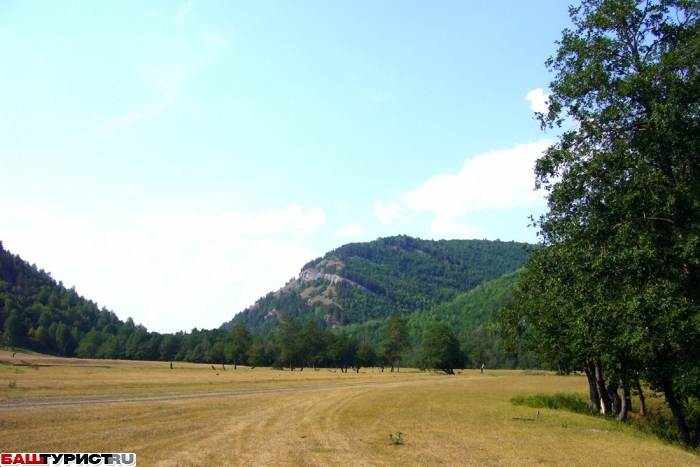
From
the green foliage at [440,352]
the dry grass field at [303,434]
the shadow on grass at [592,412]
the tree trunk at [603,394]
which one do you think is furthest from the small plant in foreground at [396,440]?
the green foliage at [440,352]

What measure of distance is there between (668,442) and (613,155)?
634 inches

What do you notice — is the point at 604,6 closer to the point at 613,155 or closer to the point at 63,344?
the point at 613,155

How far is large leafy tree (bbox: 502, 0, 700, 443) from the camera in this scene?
770 inches

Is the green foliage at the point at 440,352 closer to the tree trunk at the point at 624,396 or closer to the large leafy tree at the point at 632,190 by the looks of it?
the tree trunk at the point at 624,396

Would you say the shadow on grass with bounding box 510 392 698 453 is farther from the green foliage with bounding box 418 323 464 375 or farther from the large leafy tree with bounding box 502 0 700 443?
the green foliage with bounding box 418 323 464 375

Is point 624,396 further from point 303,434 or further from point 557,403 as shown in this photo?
point 303,434

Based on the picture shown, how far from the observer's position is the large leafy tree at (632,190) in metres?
19.6

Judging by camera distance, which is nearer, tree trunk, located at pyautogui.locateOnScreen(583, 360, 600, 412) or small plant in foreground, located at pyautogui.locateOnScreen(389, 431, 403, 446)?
small plant in foreground, located at pyautogui.locateOnScreen(389, 431, 403, 446)

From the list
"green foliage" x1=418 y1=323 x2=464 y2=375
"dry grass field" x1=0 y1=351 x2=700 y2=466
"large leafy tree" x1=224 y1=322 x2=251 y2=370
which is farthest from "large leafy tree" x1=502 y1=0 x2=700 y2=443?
"large leafy tree" x1=224 y1=322 x2=251 y2=370

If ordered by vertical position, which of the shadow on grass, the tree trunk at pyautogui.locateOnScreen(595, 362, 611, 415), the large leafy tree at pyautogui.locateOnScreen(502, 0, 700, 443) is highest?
A: the large leafy tree at pyautogui.locateOnScreen(502, 0, 700, 443)

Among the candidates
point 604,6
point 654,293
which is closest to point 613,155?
point 654,293

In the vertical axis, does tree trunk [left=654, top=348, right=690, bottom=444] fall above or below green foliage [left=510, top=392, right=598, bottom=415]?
above

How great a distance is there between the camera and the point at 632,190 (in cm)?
2047

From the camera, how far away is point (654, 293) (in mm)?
19312
